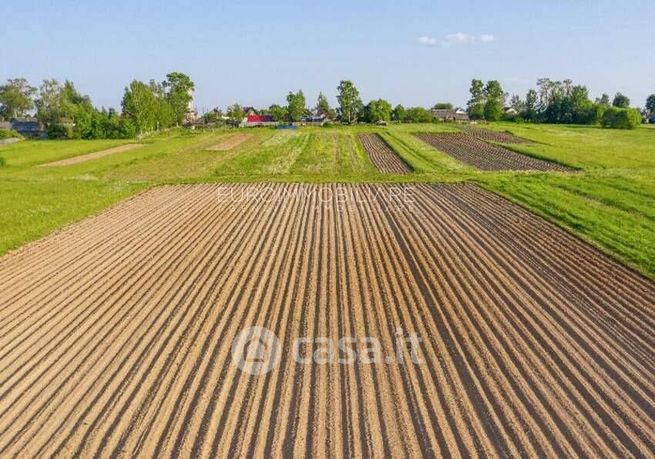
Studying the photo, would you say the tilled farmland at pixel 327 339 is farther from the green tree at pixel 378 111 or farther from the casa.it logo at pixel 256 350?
the green tree at pixel 378 111

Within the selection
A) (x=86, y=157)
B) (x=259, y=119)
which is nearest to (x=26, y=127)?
(x=259, y=119)

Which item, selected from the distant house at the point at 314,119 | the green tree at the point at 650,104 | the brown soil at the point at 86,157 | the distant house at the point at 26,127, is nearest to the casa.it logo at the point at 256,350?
the brown soil at the point at 86,157

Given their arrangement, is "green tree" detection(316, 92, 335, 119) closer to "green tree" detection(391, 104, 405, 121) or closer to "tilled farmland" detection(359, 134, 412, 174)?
"green tree" detection(391, 104, 405, 121)

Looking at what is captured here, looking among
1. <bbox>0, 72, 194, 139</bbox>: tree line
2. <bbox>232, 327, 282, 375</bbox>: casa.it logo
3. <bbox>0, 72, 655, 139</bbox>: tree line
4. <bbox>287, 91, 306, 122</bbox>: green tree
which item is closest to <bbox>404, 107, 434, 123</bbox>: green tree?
<bbox>0, 72, 655, 139</bbox>: tree line

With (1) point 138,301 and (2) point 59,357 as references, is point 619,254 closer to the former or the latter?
(1) point 138,301

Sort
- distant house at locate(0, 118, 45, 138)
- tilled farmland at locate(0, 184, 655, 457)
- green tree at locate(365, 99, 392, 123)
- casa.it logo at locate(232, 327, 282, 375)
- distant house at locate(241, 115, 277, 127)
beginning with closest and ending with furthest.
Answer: tilled farmland at locate(0, 184, 655, 457), casa.it logo at locate(232, 327, 282, 375), distant house at locate(0, 118, 45, 138), green tree at locate(365, 99, 392, 123), distant house at locate(241, 115, 277, 127)

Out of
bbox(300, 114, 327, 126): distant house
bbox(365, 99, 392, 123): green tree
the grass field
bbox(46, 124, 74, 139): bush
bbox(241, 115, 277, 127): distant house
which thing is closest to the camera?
the grass field
